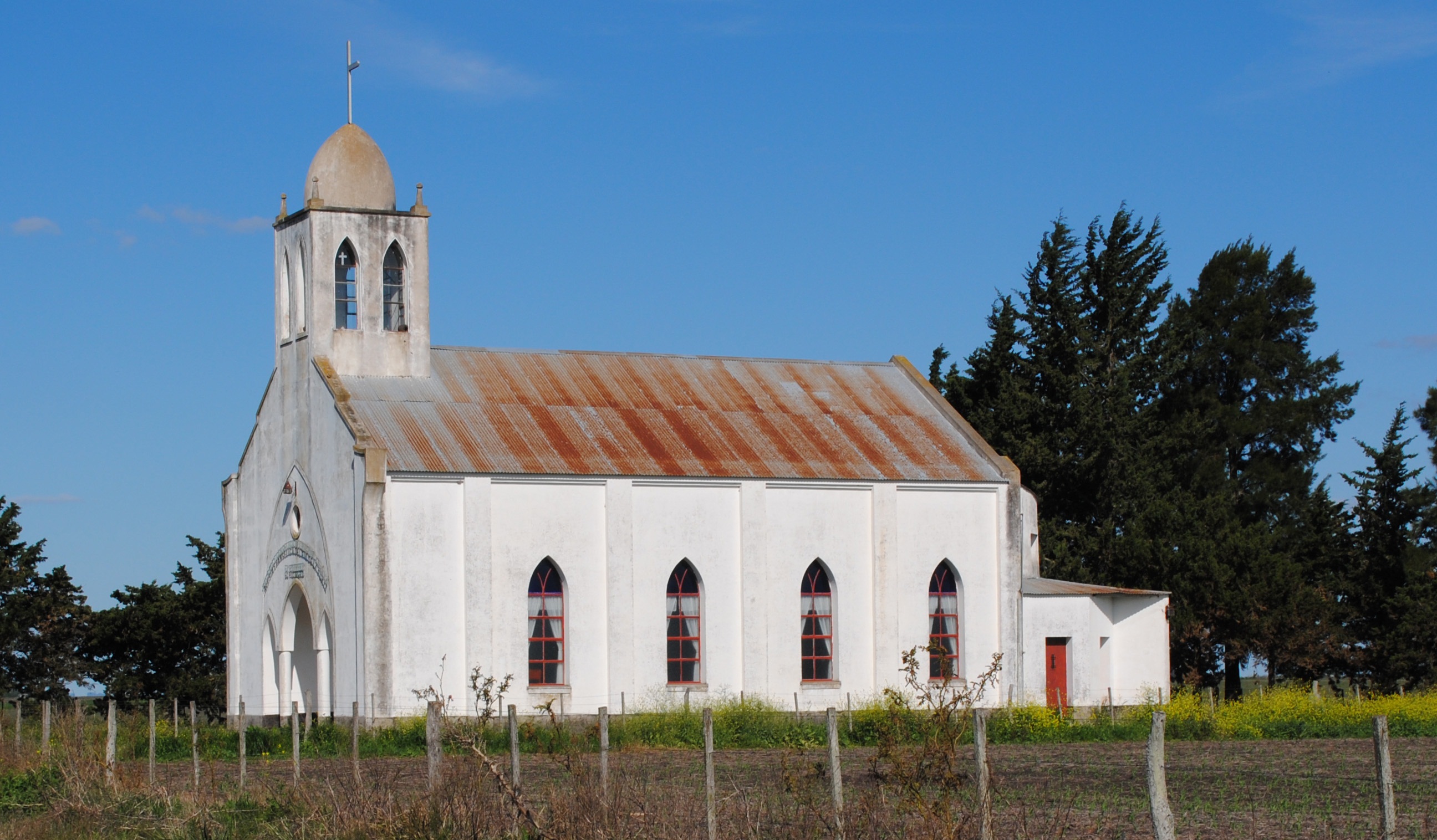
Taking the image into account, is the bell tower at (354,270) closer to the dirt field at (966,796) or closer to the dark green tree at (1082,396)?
the dirt field at (966,796)

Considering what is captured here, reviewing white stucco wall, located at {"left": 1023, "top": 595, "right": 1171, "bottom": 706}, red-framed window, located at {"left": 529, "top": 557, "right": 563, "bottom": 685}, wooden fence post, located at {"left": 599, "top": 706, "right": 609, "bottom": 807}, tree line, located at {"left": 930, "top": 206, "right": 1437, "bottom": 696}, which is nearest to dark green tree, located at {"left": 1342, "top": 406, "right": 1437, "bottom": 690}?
tree line, located at {"left": 930, "top": 206, "right": 1437, "bottom": 696}

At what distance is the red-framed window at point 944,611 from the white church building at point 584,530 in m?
0.07

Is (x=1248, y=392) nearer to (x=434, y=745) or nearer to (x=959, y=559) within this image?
(x=959, y=559)

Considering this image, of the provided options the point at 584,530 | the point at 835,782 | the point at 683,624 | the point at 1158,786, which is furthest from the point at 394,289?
the point at 1158,786

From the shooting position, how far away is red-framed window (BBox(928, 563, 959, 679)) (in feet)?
141

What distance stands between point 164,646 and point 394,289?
1575 centimetres

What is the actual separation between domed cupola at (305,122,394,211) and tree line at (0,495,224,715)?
14.8 metres

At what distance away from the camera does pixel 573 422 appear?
41.5 meters

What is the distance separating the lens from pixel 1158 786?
13195 millimetres

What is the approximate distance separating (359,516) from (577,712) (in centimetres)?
628

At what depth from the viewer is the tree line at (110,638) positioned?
5131 centimetres

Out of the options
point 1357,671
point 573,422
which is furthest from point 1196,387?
point 573,422

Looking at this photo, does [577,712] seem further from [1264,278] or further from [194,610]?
[1264,278]

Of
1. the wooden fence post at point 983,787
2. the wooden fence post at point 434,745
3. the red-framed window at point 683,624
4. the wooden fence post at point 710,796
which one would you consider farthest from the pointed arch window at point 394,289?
the wooden fence post at point 983,787
